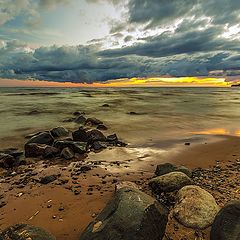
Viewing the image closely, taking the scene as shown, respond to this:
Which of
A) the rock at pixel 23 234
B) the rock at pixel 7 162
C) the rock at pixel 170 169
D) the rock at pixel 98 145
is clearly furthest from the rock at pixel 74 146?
the rock at pixel 23 234

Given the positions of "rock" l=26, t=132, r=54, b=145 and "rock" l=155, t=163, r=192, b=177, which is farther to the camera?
"rock" l=26, t=132, r=54, b=145

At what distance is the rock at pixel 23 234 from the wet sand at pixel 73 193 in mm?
750

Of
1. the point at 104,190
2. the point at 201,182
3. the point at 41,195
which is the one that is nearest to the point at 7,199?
the point at 41,195

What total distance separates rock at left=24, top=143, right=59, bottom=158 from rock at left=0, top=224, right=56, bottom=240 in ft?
21.0

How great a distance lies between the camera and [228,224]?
15.3 ft

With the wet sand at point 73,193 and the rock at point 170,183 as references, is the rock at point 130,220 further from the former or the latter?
the rock at point 170,183

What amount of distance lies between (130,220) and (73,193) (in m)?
3.09

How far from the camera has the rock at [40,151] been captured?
11.1 meters

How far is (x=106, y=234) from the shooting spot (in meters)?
4.45

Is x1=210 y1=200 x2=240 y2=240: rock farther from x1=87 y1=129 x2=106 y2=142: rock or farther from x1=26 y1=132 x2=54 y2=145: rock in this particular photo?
x1=26 y1=132 x2=54 y2=145: rock

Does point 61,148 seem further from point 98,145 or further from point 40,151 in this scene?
point 98,145

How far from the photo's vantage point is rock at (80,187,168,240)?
4.44m

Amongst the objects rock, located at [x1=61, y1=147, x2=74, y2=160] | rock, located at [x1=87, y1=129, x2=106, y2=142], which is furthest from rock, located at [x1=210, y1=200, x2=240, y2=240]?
rock, located at [x1=87, y1=129, x2=106, y2=142]

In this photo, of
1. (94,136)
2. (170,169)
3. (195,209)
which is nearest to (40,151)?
(94,136)
